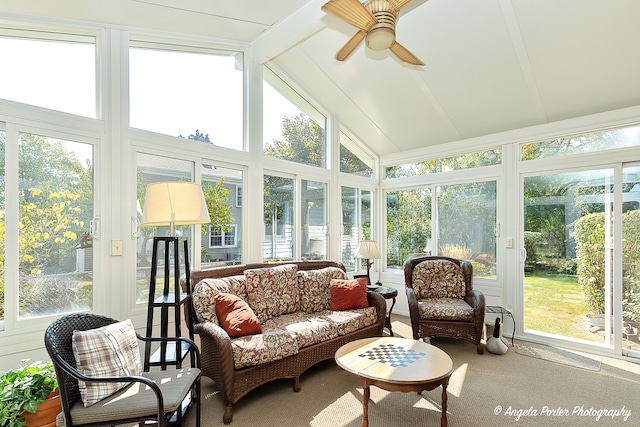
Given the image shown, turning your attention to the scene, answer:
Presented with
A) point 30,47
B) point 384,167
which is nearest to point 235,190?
point 30,47

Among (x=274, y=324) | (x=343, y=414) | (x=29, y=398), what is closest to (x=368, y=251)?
(x=274, y=324)

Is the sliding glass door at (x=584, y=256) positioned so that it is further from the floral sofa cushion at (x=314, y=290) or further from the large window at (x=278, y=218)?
the large window at (x=278, y=218)

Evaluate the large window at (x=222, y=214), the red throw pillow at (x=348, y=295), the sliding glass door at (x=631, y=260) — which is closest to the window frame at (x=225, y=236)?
the large window at (x=222, y=214)

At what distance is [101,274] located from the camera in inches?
116

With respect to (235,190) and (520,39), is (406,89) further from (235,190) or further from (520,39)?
(235,190)

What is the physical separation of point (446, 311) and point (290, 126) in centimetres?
305

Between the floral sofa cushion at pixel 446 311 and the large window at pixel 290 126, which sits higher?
the large window at pixel 290 126

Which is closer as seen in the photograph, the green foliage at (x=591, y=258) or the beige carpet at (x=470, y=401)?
the beige carpet at (x=470, y=401)

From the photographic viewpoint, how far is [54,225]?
2.74m

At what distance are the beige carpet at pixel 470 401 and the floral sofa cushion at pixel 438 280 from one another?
3.55 ft

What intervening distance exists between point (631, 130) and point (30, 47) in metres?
5.85

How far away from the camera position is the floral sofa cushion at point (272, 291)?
3.28m

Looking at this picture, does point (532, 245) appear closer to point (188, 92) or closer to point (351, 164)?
point (351, 164)

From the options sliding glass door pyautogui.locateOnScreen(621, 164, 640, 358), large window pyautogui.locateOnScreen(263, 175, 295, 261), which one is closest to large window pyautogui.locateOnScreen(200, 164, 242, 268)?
large window pyautogui.locateOnScreen(263, 175, 295, 261)
